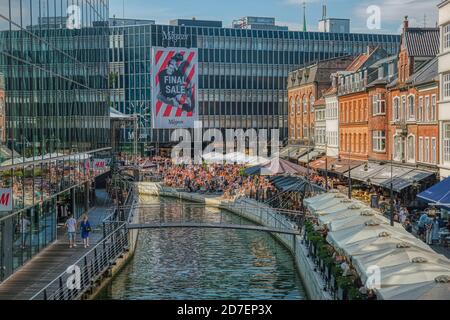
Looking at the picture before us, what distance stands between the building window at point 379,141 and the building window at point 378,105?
1.47 meters

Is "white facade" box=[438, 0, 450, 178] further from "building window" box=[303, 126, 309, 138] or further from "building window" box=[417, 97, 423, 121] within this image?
"building window" box=[303, 126, 309, 138]

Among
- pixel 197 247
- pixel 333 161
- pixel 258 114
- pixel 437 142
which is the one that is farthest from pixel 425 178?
pixel 258 114

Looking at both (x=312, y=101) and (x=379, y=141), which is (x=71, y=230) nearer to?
(x=379, y=141)

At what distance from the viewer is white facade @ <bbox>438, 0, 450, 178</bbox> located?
4328 centimetres

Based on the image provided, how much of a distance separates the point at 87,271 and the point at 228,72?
337ft

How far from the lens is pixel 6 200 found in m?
27.1

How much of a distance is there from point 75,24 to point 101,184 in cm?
2509

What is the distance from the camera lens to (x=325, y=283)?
2677cm

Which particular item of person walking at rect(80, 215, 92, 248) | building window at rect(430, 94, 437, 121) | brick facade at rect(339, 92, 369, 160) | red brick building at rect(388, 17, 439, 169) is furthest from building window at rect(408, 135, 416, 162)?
person walking at rect(80, 215, 92, 248)

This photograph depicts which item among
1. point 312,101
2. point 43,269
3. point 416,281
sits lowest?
point 43,269

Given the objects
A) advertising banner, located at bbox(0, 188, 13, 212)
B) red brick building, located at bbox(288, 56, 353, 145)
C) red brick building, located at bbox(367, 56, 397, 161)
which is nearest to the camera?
advertising banner, located at bbox(0, 188, 13, 212)

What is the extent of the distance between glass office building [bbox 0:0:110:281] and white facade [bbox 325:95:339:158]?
100ft

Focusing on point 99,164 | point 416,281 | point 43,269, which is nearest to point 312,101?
point 99,164

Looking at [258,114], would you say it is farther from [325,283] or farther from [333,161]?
[325,283]
